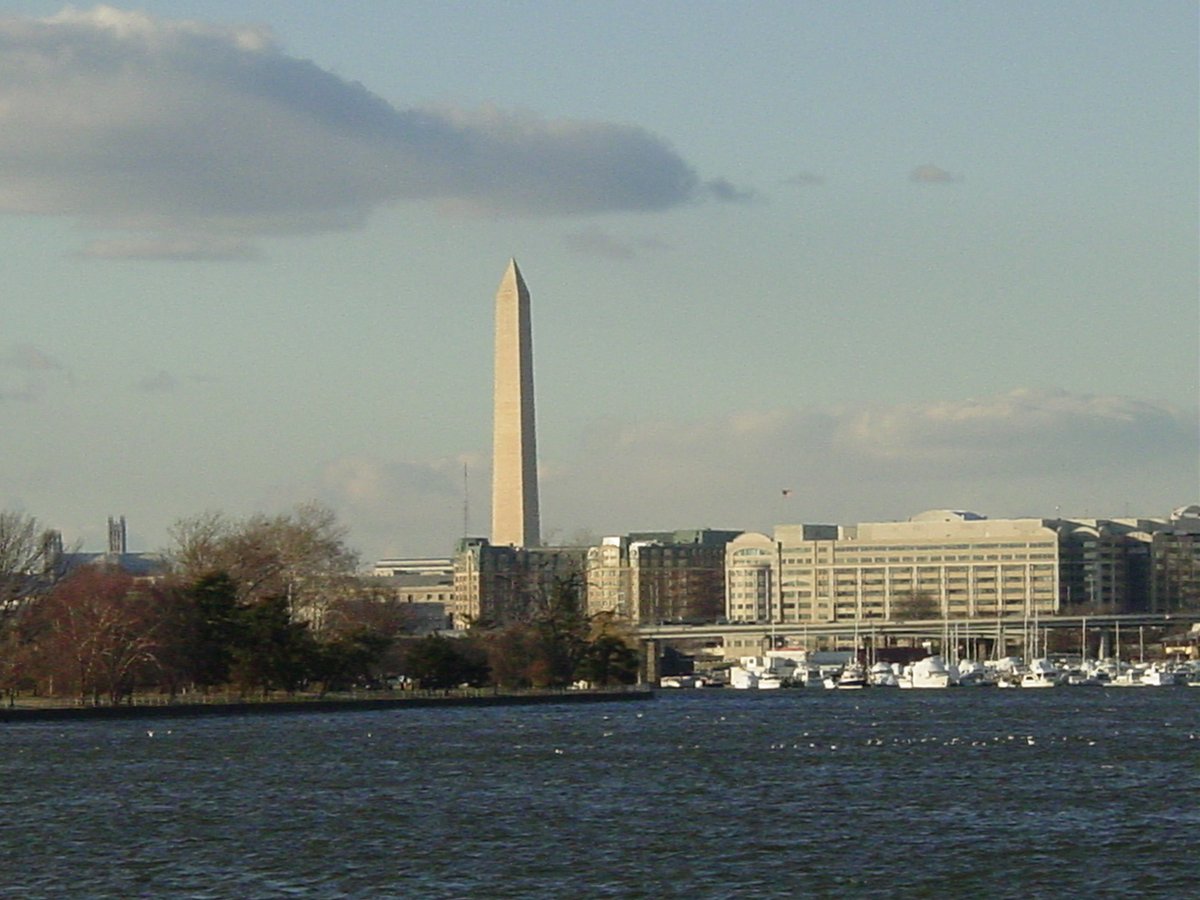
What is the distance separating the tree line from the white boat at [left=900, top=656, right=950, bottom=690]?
1107 inches

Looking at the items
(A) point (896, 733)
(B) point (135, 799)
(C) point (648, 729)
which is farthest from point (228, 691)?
(B) point (135, 799)

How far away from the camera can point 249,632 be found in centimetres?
12256

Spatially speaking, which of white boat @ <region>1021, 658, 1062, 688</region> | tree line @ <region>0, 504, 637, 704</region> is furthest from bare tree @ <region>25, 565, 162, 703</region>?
white boat @ <region>1021, 658, 1062, 688</region>

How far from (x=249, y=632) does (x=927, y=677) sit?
72377 mm

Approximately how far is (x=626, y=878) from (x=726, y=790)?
21.0 m

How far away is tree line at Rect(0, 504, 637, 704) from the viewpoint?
383ft

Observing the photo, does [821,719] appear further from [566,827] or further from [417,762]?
[566,827]

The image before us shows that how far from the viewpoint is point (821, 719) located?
11769 centimetres

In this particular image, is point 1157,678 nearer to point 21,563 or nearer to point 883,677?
point 883,677

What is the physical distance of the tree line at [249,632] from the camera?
117 meters

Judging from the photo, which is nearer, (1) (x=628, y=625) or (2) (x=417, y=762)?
(2) (x=417, y=762)

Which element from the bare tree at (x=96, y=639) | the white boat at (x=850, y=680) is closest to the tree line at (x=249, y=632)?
the bare tree at (x=96, y=639)

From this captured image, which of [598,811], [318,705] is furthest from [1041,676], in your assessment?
[598,811]

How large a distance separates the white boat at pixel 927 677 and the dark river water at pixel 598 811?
249 ft
